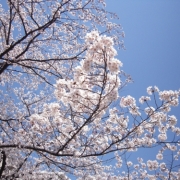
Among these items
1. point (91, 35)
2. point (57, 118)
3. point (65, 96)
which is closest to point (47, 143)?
point (57, 118)

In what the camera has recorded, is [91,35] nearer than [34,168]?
Yes

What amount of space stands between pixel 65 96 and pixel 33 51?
414 cm

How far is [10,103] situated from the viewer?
810 centimetres

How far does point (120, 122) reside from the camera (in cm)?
464

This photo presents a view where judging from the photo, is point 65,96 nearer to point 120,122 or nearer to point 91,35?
point 91,35

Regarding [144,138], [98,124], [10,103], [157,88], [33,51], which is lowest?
[144,138]

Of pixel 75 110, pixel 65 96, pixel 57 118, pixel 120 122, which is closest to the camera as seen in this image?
pixel 65 96

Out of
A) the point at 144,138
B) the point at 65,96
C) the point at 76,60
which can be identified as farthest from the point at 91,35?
the point at 76,60

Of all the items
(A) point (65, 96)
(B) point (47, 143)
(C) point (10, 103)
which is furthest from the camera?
(C) point (10, 103)

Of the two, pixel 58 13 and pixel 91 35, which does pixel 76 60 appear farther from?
pixel 91 35

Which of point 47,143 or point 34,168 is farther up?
point 34,168

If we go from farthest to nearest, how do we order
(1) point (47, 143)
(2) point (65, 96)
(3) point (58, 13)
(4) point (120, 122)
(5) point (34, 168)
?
(5) point (34, 168) → (3) point (58, 13) → (1) point (47, 143) → (4) point (120, 122) → (2) point (65, 96)

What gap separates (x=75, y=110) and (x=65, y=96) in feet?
1.51

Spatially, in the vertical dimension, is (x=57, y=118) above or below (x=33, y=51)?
below
